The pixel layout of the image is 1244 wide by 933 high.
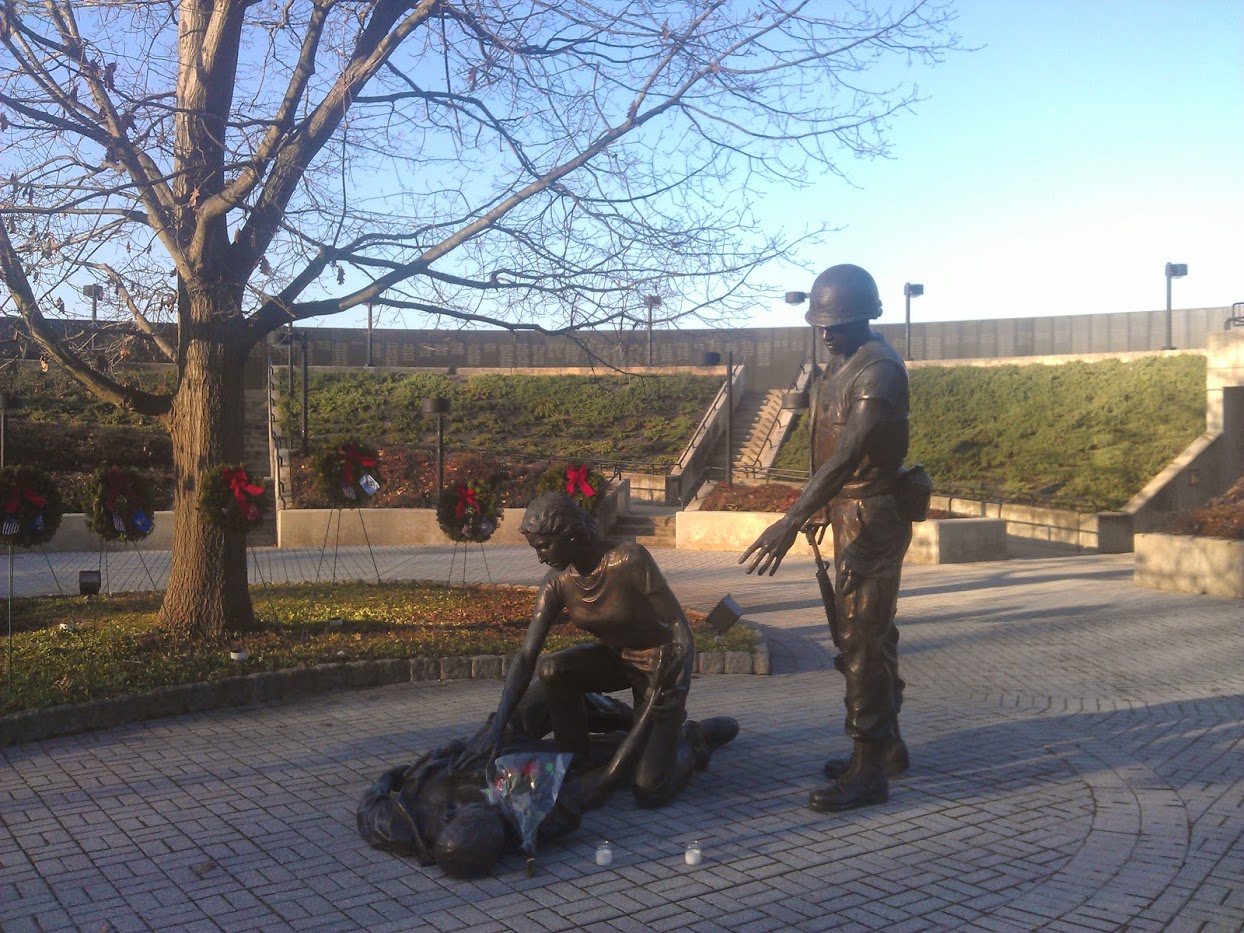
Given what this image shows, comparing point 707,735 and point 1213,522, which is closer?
point 707,735

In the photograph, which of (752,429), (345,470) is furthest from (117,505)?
(752,429)

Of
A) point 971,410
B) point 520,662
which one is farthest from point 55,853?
point 971,410

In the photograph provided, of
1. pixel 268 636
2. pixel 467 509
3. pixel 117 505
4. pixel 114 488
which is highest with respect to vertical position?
pixel 114 488

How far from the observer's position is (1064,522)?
21.0m

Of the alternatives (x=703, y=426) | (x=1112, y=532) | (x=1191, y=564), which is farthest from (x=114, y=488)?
(x=703, y=426)

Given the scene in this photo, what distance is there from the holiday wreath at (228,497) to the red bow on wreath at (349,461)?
105 inches

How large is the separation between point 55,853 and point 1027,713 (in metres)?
5.94

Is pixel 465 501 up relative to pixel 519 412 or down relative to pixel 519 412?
down

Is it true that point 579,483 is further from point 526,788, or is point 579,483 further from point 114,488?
point 526,788

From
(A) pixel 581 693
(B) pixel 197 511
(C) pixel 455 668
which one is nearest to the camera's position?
(A) pixel 581 693

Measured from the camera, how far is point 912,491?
552 centimetres

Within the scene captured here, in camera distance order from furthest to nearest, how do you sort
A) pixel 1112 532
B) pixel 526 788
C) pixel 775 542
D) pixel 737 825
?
pixel 1112 532 < pixel 737 825 < pixel 775 542 < pixel 526 788

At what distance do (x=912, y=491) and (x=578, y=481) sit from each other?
23.5 feet

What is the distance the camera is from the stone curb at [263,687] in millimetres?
7039
